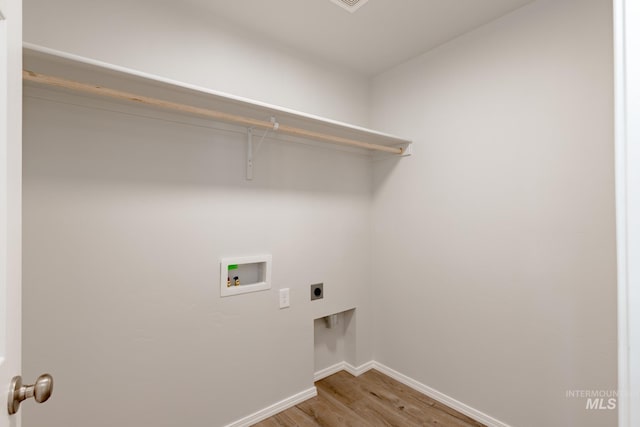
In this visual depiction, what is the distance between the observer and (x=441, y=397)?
2051 mm

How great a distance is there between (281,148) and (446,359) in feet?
6.06

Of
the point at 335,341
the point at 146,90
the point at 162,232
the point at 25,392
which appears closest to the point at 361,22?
the point at 146,90

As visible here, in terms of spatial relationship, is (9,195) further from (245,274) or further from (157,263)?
(245,274)

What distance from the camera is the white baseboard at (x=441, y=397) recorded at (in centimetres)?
183

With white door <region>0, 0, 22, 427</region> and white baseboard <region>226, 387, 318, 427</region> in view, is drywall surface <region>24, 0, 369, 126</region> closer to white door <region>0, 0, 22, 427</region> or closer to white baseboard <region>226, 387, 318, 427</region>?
white door <region>0, 0, 22, 427</region>

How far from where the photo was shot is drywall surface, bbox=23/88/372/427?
1310 millimetres

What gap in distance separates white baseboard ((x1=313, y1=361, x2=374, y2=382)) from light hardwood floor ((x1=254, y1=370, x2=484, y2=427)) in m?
0.06

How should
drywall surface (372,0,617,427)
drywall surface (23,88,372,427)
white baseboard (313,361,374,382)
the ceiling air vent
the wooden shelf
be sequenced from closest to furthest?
1. the wooden shelf
2. drywall surface (23,88,372,427)
3. drywall surface (372,0,617,427)
4. the ceiling air vent
5. white baseboard (313,361,374,382)

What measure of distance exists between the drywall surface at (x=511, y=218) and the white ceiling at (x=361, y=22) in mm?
124

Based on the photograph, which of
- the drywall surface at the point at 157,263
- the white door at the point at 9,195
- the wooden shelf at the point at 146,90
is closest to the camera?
the white door at the point at 9,195

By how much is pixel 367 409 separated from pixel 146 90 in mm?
2311

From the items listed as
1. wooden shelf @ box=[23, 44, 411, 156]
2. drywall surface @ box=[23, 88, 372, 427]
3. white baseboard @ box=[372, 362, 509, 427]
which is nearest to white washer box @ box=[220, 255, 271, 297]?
drywall surface @ box=[23, 88, 372, 427]

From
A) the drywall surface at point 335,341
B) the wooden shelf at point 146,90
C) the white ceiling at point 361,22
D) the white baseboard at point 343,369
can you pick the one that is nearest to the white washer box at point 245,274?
the drywall surface at point 335,341

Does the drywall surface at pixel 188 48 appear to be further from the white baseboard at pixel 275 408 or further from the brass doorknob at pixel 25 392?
the white baseboard at pixel 275 408
